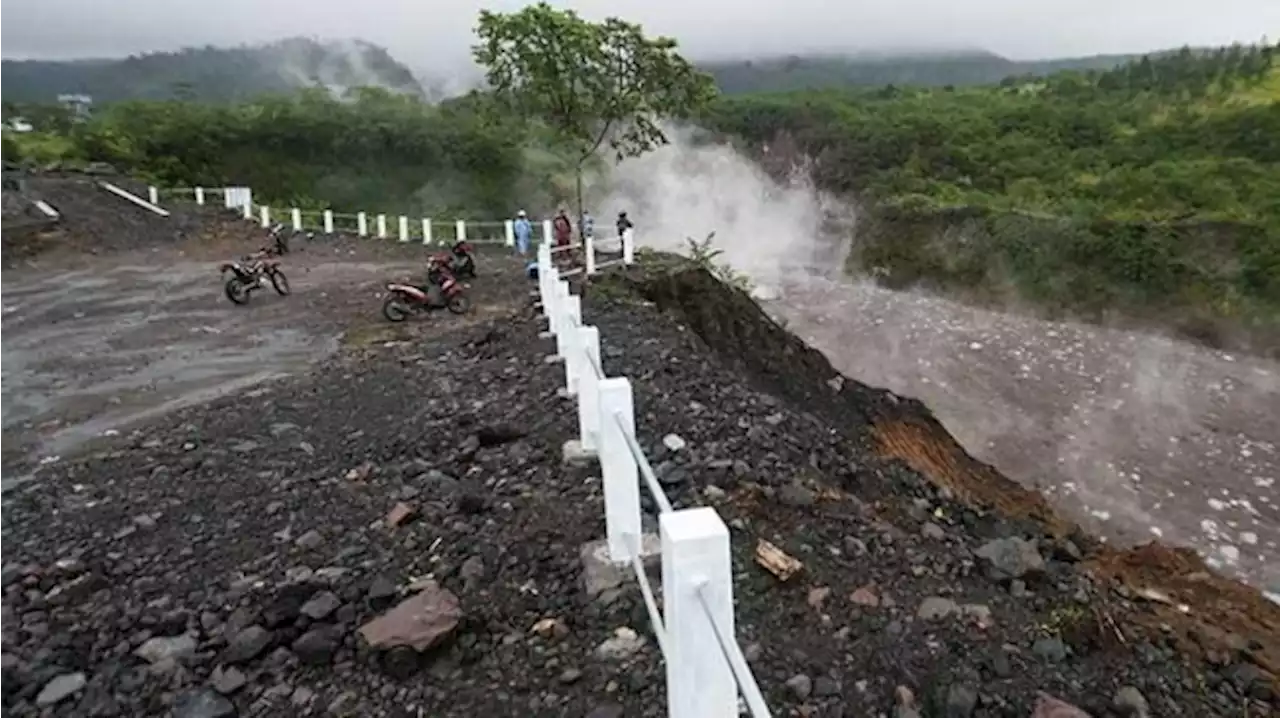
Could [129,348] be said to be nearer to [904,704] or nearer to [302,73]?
[904,704]

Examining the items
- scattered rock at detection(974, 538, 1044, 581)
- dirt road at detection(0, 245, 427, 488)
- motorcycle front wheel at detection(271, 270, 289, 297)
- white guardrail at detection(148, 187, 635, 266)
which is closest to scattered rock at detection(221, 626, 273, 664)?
scattered rock at detection(974, 538, 1044, 581)

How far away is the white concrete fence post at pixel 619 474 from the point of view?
4363 millimetres

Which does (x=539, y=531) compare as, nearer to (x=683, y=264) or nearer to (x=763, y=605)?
(x=763, y=605)

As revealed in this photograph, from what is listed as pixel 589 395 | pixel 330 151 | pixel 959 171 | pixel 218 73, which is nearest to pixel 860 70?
pixel 218 73

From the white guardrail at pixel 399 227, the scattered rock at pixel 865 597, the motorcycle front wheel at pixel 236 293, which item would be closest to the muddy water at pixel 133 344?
the motorcycle front wheel at pixel 236 293

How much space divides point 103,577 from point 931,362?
58.4 feet

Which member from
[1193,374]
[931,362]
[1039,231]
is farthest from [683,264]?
[1039,231]

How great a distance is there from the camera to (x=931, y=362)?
20.6 m

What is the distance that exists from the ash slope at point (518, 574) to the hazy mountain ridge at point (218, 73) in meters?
44.4

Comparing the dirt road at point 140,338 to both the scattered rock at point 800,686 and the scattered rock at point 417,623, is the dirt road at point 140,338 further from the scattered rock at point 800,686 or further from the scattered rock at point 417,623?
the scattered rock at point 800,686

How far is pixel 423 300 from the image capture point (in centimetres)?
1215

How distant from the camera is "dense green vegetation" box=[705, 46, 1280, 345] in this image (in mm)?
31344

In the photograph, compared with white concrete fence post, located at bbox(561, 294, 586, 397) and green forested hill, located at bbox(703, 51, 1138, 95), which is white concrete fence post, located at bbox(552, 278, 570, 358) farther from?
green forested hill, located at bbox(703, 51, 1138, 95)

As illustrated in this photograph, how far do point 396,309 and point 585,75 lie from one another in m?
8.11
